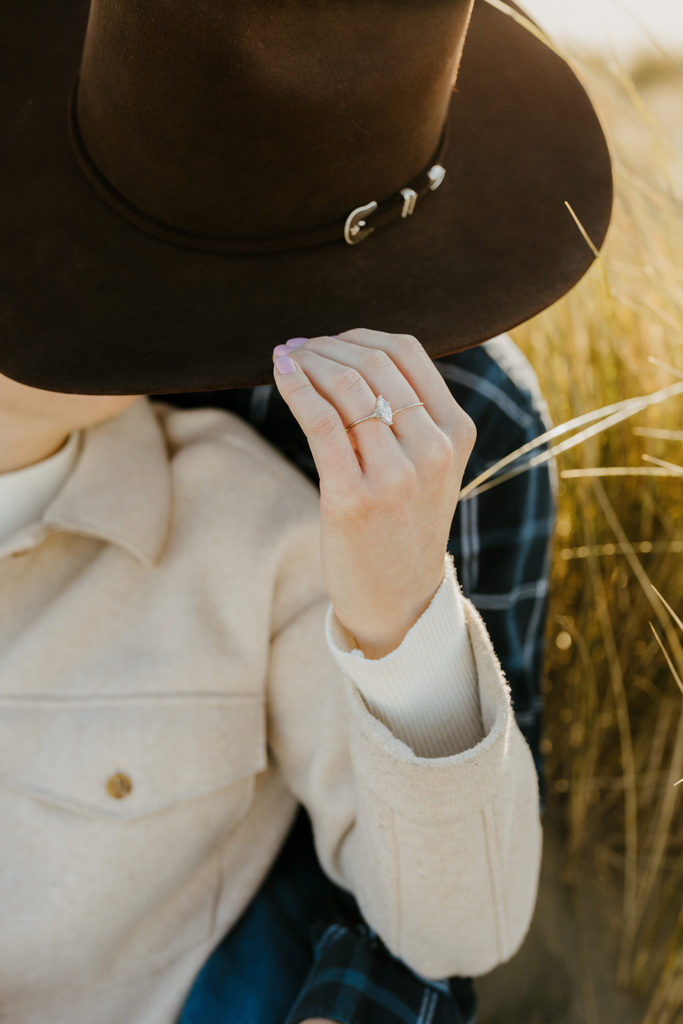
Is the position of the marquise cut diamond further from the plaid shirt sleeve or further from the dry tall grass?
the dry tall grass

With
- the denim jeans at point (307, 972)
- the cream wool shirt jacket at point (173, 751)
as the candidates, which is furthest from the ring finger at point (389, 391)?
the denim jeans at point (307, 972)

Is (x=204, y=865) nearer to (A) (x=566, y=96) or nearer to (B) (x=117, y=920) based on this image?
(B) (x=117, y=920)

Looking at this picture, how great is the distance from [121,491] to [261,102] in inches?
26.4

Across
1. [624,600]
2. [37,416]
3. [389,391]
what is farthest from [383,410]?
[624,600]

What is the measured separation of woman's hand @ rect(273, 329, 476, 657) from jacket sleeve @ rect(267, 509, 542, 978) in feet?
0.25

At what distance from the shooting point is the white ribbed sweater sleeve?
1046 millimetres

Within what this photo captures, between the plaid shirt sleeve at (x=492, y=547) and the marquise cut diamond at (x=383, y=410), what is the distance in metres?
0.52

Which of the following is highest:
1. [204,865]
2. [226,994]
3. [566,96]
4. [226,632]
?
[566,96]

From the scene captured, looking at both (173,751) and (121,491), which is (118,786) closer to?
(173,751)

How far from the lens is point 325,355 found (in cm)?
96

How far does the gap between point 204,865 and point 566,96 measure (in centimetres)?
130

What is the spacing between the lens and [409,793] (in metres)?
1.09

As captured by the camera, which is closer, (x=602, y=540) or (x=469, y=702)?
(x=469, y=702)

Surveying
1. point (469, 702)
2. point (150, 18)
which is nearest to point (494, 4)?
point (150, 18)
